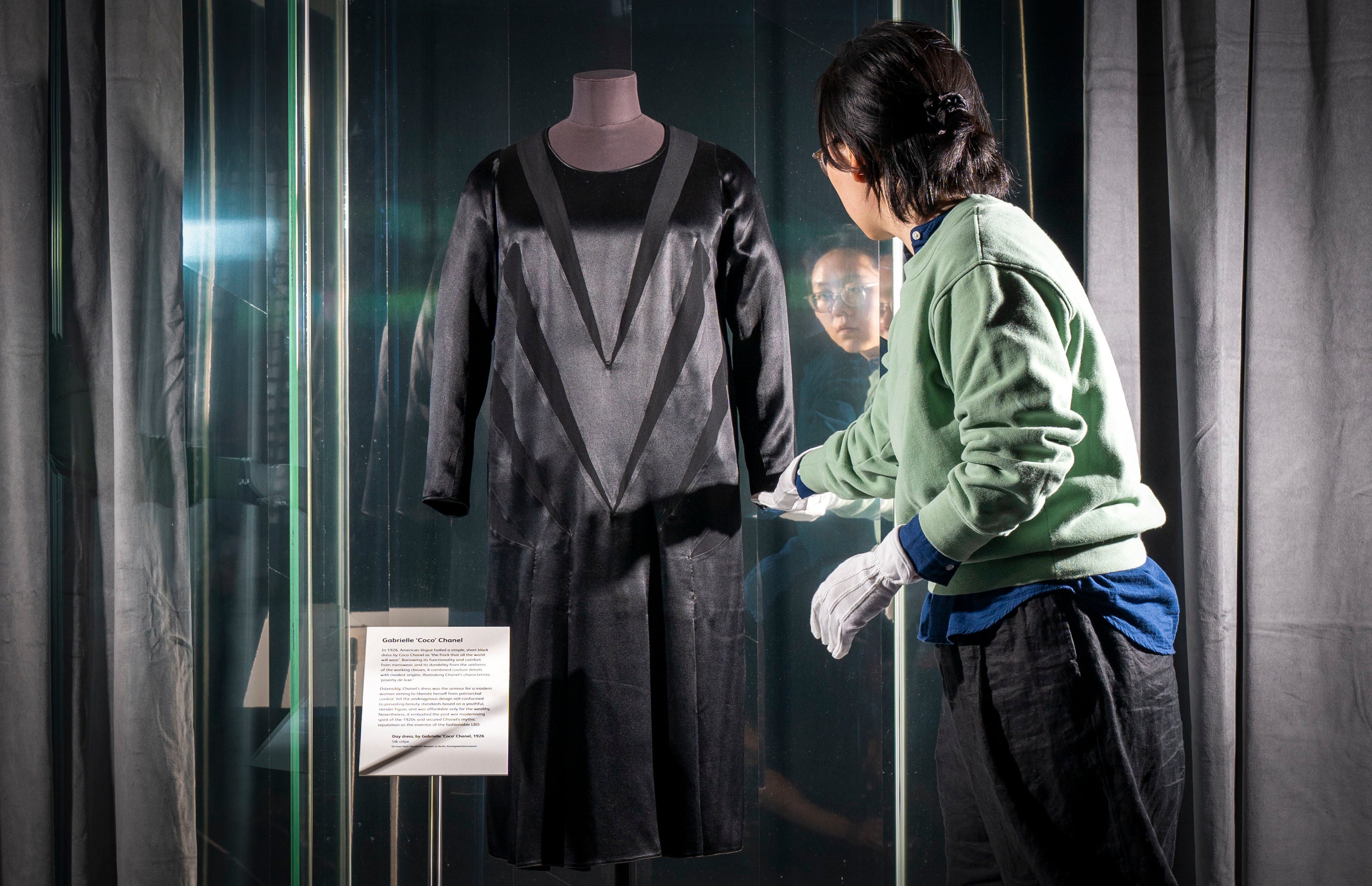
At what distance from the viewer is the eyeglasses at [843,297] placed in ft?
5.59

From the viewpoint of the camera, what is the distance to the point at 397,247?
1602 millimetres

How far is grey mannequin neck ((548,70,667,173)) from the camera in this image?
156cm

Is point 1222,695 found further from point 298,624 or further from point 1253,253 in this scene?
point 298,624

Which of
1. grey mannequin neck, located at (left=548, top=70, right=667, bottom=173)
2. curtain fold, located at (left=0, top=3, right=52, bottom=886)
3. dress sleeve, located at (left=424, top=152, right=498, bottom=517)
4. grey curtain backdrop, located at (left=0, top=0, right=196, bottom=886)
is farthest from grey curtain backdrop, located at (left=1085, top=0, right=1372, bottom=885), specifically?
curtain fold, located at (left=0, top=3, right=52, bottom=886)

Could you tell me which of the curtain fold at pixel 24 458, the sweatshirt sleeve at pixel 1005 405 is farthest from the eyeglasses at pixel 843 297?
the curtain fold at pixel 24 458

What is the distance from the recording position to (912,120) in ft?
3.67

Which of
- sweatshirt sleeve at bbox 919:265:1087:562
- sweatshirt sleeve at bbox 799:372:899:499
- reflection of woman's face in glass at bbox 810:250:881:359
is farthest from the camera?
reflection of woman's face in glass at bbox 810:250:881:359

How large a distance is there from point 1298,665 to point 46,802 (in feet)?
7.04

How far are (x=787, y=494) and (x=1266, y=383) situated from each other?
872 mm

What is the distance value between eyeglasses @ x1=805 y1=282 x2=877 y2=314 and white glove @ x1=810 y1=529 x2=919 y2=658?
2.04 ft

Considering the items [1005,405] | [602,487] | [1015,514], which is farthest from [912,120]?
[602,487]

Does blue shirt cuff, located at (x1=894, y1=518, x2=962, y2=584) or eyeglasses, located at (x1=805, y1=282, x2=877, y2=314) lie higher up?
eyeglasses, located at (x1=805, y1=282, x2=877, y2=314)

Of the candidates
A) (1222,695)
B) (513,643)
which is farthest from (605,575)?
(1222,695)

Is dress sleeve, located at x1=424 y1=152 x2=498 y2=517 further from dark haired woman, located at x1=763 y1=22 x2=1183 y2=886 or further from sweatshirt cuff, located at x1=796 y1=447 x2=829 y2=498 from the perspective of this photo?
dark haired woman, located at x1=763 y1=22 x2=1183 y2=886
